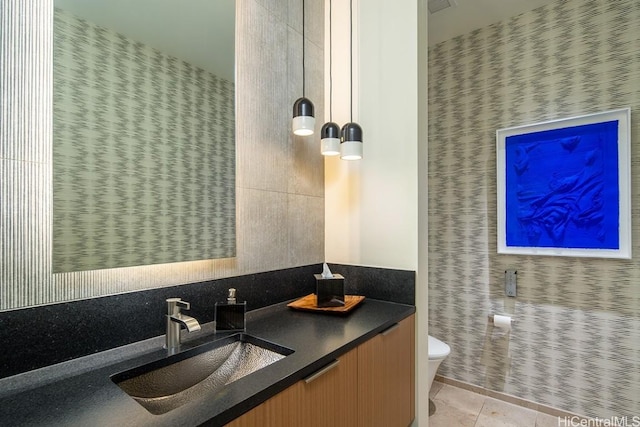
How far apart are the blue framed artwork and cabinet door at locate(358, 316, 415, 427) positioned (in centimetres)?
123

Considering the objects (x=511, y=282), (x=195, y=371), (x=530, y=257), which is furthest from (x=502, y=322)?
(x=195, y=371)

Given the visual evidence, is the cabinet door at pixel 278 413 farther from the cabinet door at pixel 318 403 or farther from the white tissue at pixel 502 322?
the white tissue at pixel 502 322

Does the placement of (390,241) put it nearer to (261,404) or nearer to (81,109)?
(261,404)

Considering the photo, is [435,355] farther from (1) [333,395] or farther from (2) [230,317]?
(2) [230,317]

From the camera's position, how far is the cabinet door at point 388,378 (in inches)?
41.4

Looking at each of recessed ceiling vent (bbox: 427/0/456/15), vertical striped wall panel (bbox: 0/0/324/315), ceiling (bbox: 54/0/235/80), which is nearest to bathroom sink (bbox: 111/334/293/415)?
vertical striped wall panel (bbox: 0/0/324/315)

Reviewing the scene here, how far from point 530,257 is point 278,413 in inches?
79.6

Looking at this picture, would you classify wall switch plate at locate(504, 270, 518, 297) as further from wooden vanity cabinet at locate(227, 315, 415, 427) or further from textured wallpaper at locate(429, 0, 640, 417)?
wooden vanity cabinet at locate(227, 315, 415, 427)

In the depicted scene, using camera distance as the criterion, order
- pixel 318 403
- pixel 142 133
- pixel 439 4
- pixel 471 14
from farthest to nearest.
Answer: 1. pixel 471 14
2. pixel 439 4
3. pixel 142 133
4. pixel 318 403

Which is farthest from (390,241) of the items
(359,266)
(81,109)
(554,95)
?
(554,95)

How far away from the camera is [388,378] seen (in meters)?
1.19

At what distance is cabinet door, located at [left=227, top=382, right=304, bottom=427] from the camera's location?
2.12 feet

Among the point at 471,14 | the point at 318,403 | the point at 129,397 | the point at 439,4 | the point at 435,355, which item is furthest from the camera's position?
the point at 471,14

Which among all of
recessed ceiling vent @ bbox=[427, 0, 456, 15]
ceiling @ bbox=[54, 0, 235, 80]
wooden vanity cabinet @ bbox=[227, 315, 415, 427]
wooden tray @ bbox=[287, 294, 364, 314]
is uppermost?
recessed ceiling vent @ bbox=[427, 0, 456, 15]
